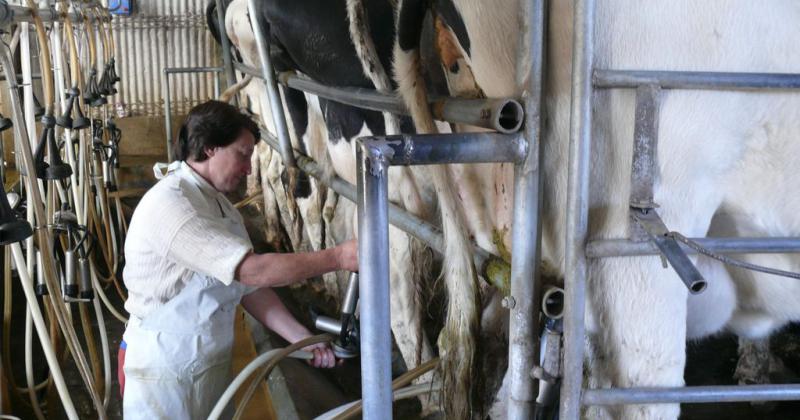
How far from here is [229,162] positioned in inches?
79.9

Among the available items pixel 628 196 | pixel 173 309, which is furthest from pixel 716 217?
pixel 173 309

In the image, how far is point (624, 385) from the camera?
4.08 ft

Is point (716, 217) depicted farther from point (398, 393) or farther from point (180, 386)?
point (180, 386)

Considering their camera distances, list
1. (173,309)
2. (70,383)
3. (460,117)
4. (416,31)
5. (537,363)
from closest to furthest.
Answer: (537,363)
(460,117)
(416,31)
(173,309)
(70,383)

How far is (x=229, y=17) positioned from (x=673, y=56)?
133 inches

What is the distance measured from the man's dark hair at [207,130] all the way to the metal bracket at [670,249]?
1232 mm

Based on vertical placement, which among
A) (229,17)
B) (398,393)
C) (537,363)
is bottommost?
(398,393)

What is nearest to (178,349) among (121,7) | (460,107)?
(460,107)

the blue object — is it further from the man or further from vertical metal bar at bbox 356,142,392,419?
vertical metal bar at bbox 356,142,392,419

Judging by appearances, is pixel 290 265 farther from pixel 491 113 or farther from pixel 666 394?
pixel 666 394

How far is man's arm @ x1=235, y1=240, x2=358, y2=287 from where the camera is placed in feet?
5.70

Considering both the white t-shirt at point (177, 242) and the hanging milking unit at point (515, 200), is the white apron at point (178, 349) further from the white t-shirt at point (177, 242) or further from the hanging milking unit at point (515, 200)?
the hanging milking unit at point (515, 200)

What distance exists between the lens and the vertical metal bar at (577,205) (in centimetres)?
104

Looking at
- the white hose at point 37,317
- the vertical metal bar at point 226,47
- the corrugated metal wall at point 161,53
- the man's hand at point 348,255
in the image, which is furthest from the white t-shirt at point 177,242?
the corrugated metal wall at point 161,53
